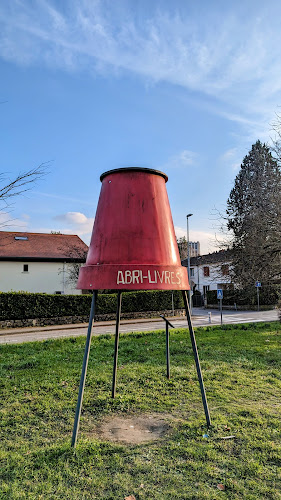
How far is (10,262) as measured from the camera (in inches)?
1138

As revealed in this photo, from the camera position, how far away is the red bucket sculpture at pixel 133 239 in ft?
13.2

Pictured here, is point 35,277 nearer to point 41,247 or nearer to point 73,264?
point 41,247

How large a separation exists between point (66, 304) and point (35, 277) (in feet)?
24.6

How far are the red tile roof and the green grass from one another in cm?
2214

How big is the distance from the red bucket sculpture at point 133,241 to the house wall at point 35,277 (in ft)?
84.4

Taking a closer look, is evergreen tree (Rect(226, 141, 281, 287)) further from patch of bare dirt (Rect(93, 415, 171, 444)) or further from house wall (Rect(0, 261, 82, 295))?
house wall (Rect(0, 261, 82, 295))

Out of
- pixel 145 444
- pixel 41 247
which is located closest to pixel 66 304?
pixel 41 247

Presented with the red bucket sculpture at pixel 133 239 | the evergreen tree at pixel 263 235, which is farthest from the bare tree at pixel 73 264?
the red bucket sculpture at pixel 133 239

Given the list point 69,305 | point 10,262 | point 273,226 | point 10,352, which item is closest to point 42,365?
point 10,352

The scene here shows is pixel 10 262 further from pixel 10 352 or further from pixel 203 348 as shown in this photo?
pixel 203 348

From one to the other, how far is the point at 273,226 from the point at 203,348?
6738 mm

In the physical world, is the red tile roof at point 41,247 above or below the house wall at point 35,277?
above

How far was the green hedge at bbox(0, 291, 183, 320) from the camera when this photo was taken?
21.5 m

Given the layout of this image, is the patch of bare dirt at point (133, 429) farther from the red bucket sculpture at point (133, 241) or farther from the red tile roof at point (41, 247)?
the red tile roof at point (41, 247)
